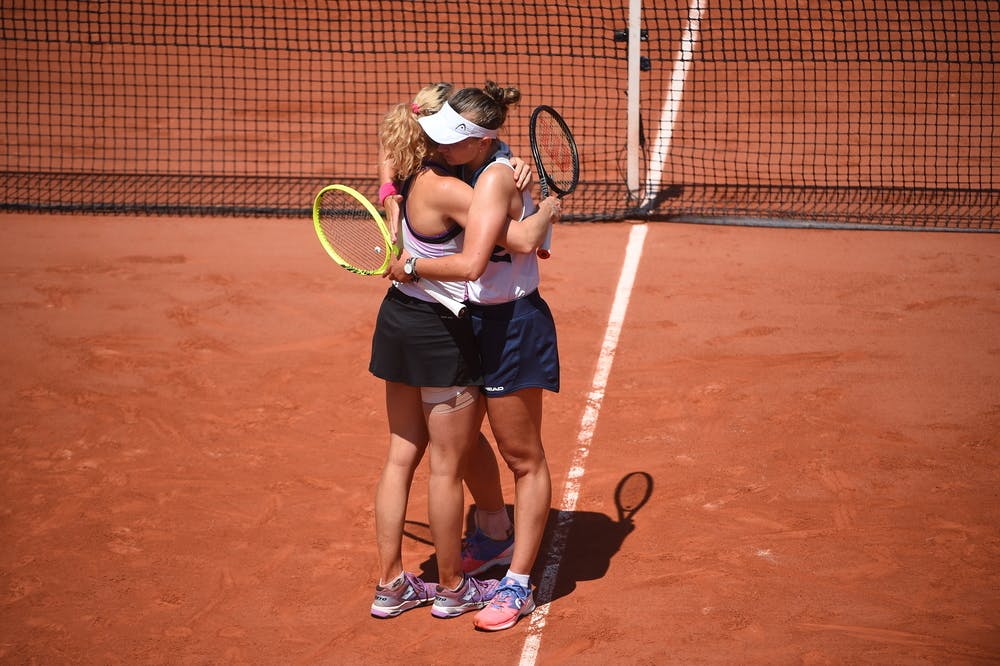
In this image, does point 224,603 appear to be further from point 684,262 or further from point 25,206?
point 25,206

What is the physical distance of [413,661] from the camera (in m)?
4.29

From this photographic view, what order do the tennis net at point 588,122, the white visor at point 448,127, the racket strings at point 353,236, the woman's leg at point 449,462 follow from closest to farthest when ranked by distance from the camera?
the white visor at point 448,127 → the woman's leg at point 449,462 → the racket strings at point 353,236 → the tennis net at point 588,122

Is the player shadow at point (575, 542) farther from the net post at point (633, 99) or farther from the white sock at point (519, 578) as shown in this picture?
the net post at point (633, 99)

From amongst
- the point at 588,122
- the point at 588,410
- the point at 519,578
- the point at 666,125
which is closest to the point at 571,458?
the point at 588,410

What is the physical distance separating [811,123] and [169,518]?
9395 millimetres

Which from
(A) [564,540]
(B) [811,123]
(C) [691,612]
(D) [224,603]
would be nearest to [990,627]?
(C) [691,612]

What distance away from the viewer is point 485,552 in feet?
16.5

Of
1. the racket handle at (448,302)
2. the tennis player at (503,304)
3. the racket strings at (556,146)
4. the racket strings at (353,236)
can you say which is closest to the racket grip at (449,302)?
the racket handle at (448,302)

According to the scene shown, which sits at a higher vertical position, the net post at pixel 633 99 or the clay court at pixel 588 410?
the net post at pixel 633 99

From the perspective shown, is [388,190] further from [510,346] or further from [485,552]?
[485,552]

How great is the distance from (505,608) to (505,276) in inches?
56.2

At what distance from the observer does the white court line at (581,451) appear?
453cm

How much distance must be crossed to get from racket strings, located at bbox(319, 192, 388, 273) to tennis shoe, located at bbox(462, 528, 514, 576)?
1394mm

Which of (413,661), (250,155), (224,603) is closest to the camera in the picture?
(413,661)
